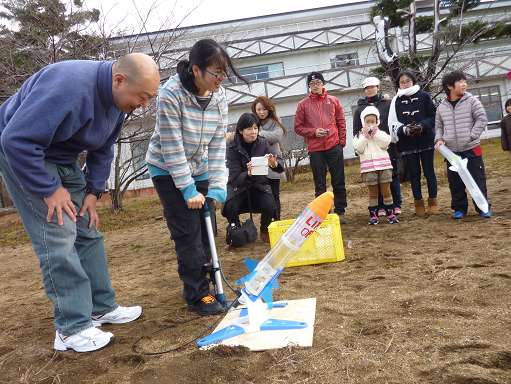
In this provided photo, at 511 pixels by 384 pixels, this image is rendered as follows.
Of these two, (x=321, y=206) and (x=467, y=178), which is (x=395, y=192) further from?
(x=321, y=206)

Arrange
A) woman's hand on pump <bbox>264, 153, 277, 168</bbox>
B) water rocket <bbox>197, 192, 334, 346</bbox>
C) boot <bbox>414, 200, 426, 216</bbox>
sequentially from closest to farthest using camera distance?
water rocket <bbox>197, 192, 334, 346</bbox>, woman's hand on pump <bbox>264, 153, 277, 168</bbox>, boot <bbox>414, 200, 426, 216</bbox>

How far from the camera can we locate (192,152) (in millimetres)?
2855

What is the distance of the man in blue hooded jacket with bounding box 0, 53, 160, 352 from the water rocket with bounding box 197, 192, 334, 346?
2.69 feet

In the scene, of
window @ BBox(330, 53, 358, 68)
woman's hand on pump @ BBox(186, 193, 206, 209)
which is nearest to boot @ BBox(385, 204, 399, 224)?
woman's hand on pump @ BBox(186, 193, 206, 209)

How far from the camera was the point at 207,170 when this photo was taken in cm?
307

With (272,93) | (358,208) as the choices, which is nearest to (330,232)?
(358,208)

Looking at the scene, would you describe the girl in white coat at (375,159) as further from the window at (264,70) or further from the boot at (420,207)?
the window at (264,70)

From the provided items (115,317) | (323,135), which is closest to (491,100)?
(323,135)

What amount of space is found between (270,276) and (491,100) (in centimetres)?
2032

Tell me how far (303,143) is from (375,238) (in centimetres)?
1014

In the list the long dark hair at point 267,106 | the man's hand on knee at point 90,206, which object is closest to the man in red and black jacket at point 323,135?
the long dark hair at point 267,106

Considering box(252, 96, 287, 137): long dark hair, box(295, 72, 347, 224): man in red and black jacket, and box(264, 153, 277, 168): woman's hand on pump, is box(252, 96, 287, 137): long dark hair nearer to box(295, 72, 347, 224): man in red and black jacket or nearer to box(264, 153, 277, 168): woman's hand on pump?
box(295, 72, 347, 224): man in red and black jacket

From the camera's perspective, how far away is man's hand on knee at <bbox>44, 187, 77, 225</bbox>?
2279 millimetres

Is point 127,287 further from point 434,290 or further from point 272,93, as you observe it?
point 272,93
